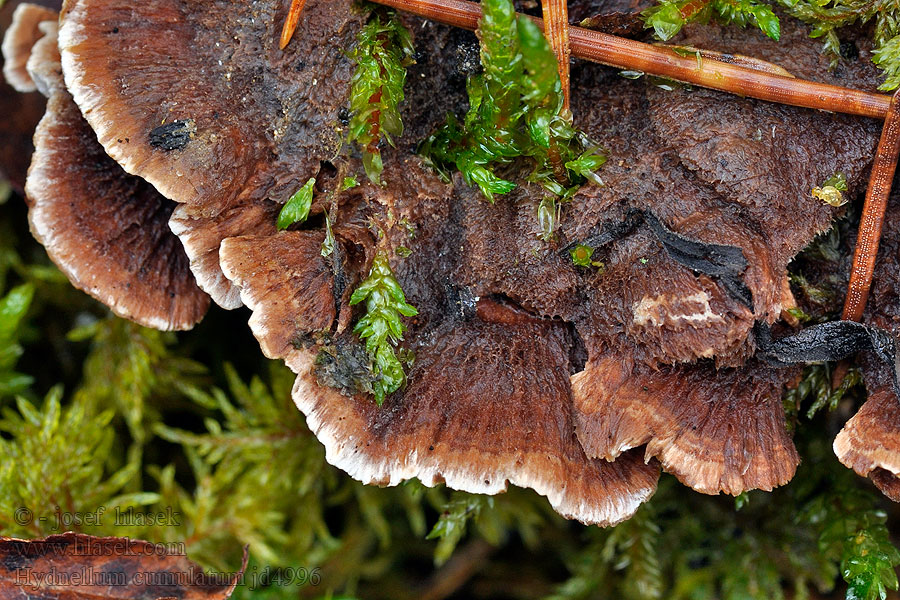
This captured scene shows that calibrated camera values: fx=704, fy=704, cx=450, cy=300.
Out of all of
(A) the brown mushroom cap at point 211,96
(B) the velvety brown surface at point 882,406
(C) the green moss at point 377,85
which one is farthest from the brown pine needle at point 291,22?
(B) the velvety brown surface at point 882,406

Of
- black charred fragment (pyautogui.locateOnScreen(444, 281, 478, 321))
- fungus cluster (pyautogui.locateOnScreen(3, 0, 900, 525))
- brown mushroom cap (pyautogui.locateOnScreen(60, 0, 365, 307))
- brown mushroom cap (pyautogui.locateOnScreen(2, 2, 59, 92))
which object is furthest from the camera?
brown mushroom cap (pyautogui.locateOnScreen(2, 2, 59, 92))

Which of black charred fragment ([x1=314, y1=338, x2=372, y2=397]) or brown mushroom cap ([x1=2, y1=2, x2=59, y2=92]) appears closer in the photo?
black charred fragment ([x1=314, y1=338, x2=372, y2=397])

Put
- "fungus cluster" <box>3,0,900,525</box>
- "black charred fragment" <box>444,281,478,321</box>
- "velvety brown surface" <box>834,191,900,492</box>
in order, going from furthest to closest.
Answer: "black charred fragment" <box>444,281,478,321</box>
"fungus cluster" <box>3,0,900,525</box>
"velvety brown surface" <box>834,191,900,492</box>

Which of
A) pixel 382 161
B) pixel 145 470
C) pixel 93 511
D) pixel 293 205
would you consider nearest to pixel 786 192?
pixel 382 161

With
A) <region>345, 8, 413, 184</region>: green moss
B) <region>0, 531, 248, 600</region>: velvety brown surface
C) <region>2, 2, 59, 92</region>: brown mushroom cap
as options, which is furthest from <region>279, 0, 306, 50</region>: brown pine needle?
<region>0, 531, 248, 600</region>: velvety brown surface

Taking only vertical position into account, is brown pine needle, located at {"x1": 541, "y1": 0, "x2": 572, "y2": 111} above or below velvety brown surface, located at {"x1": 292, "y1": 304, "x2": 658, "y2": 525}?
above

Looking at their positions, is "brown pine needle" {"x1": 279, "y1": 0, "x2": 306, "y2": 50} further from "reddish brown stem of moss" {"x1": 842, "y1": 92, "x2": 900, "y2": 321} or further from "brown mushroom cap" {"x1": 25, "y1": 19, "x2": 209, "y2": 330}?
"reddish brown stem of moss" {"x1": 842, "y1": 92, "x2": 900, "y2": 321}

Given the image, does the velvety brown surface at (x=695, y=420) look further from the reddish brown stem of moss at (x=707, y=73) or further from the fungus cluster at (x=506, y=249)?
the reddish brown stem of moss at (x=707, y=73)
